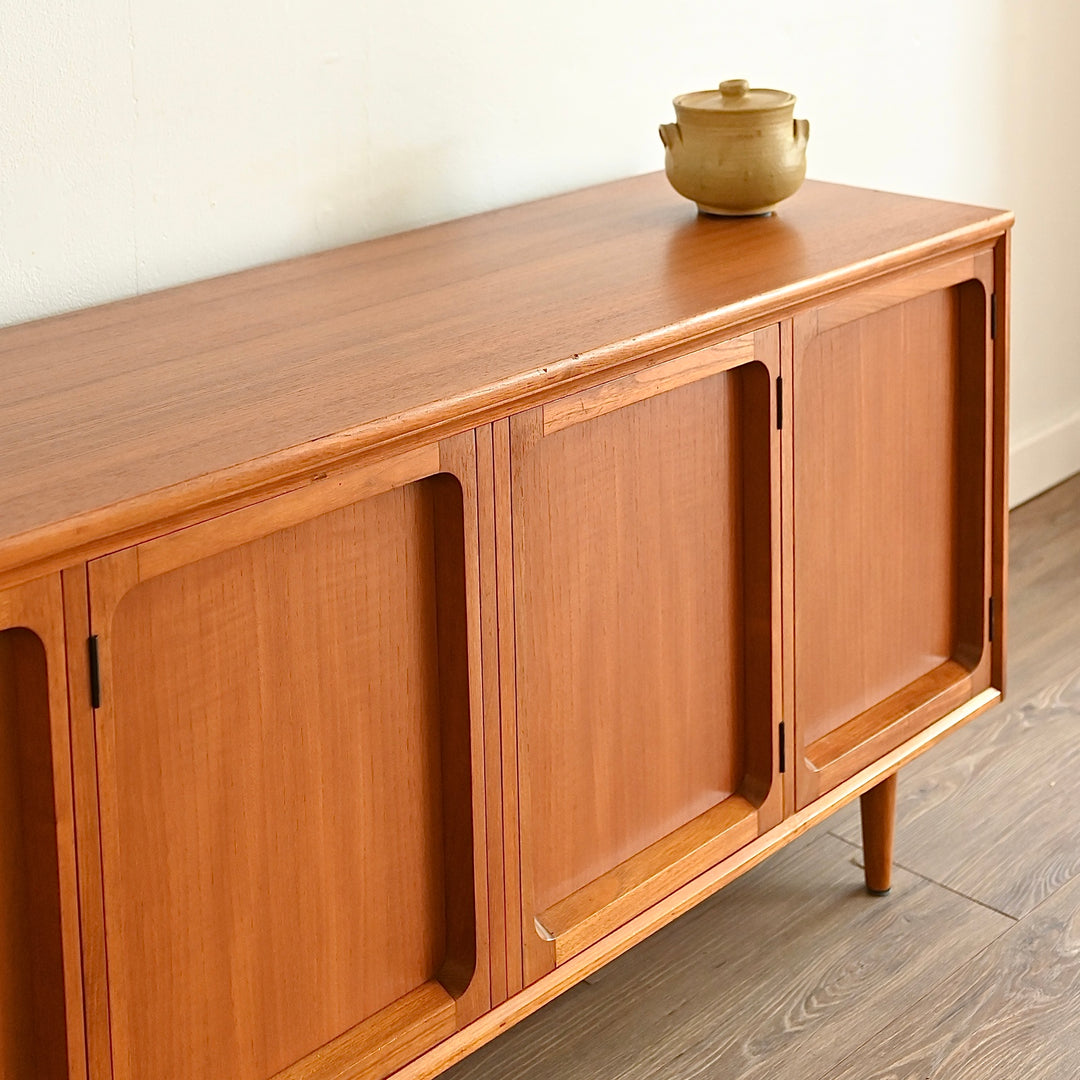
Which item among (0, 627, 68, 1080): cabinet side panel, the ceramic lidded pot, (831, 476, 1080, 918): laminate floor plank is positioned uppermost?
the ceramic lidded pot

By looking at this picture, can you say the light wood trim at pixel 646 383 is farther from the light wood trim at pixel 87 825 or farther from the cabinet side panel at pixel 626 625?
the light wood trim at pixel 87 825

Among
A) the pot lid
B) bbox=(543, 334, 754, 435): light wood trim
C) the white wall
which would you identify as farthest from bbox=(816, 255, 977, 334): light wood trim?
the white wall

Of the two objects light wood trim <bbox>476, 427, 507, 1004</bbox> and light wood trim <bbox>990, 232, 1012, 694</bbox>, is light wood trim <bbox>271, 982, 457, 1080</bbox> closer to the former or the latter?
light wood trim <bbox>476, 427, 507, 1004</bbox>

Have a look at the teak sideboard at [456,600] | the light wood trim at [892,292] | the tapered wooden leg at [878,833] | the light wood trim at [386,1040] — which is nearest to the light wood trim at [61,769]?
the teak sideboard at [456,600]

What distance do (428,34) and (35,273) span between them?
554 mm

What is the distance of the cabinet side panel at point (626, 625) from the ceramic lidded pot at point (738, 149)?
0.97 ft

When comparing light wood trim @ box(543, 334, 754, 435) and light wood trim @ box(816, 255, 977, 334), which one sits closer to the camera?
light wood trim @ box(543, 334, 754, 435)

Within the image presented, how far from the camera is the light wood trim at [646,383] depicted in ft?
4.20

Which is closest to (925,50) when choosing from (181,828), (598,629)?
(598,629)

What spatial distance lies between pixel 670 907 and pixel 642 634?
278 millimetres

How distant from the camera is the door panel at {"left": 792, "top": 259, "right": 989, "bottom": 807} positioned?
1566 mm

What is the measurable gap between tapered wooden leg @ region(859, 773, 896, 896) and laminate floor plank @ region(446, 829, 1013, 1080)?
25 millimetres

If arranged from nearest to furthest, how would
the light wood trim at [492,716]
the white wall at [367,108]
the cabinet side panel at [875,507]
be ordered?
the light wood trim at [492,716] → the white wall at [367,108] → the cabinet side panel at [875,507]

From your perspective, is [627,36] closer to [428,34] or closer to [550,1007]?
[428,34]
